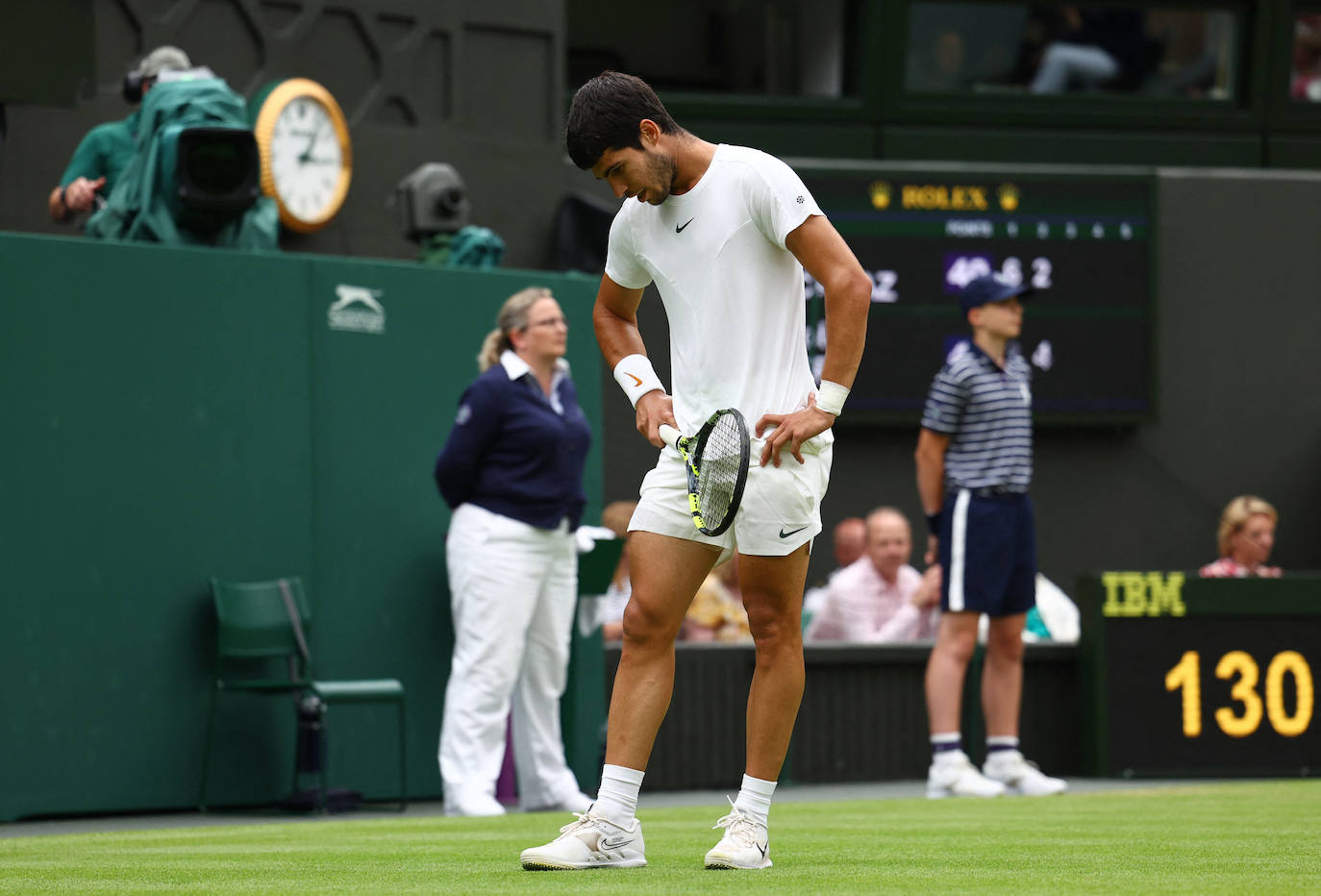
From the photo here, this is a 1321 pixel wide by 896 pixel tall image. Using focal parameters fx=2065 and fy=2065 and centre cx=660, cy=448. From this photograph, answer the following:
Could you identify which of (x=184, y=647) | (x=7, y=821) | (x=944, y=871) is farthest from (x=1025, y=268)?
(x=944, y=871)

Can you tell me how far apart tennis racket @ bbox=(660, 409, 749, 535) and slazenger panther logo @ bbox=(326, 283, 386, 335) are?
4548mm

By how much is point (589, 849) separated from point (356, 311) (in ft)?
16.0

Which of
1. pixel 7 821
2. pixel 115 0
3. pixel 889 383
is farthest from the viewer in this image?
pixel 889 383

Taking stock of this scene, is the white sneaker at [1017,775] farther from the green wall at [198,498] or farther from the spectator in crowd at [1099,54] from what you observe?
the spectator in crowd at [1099,54]

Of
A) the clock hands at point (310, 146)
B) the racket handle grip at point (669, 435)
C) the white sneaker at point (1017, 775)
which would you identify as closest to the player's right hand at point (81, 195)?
the clock hands at point (310, 146)

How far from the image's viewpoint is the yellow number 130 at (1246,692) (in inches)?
408

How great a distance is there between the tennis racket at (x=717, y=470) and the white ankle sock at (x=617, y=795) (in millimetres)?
570

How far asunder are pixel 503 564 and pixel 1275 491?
761 centimetres

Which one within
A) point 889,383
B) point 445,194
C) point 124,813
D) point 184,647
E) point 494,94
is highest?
point 494,94

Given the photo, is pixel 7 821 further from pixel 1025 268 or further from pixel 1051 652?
pixel 1025 268

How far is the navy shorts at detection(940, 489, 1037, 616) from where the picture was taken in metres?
8.48

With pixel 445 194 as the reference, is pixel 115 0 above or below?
above

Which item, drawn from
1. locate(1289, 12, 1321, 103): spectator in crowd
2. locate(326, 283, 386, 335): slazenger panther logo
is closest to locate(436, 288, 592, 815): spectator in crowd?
locate(326, 283, 386, 335): slazenger panther logo

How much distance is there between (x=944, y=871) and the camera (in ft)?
14.9
